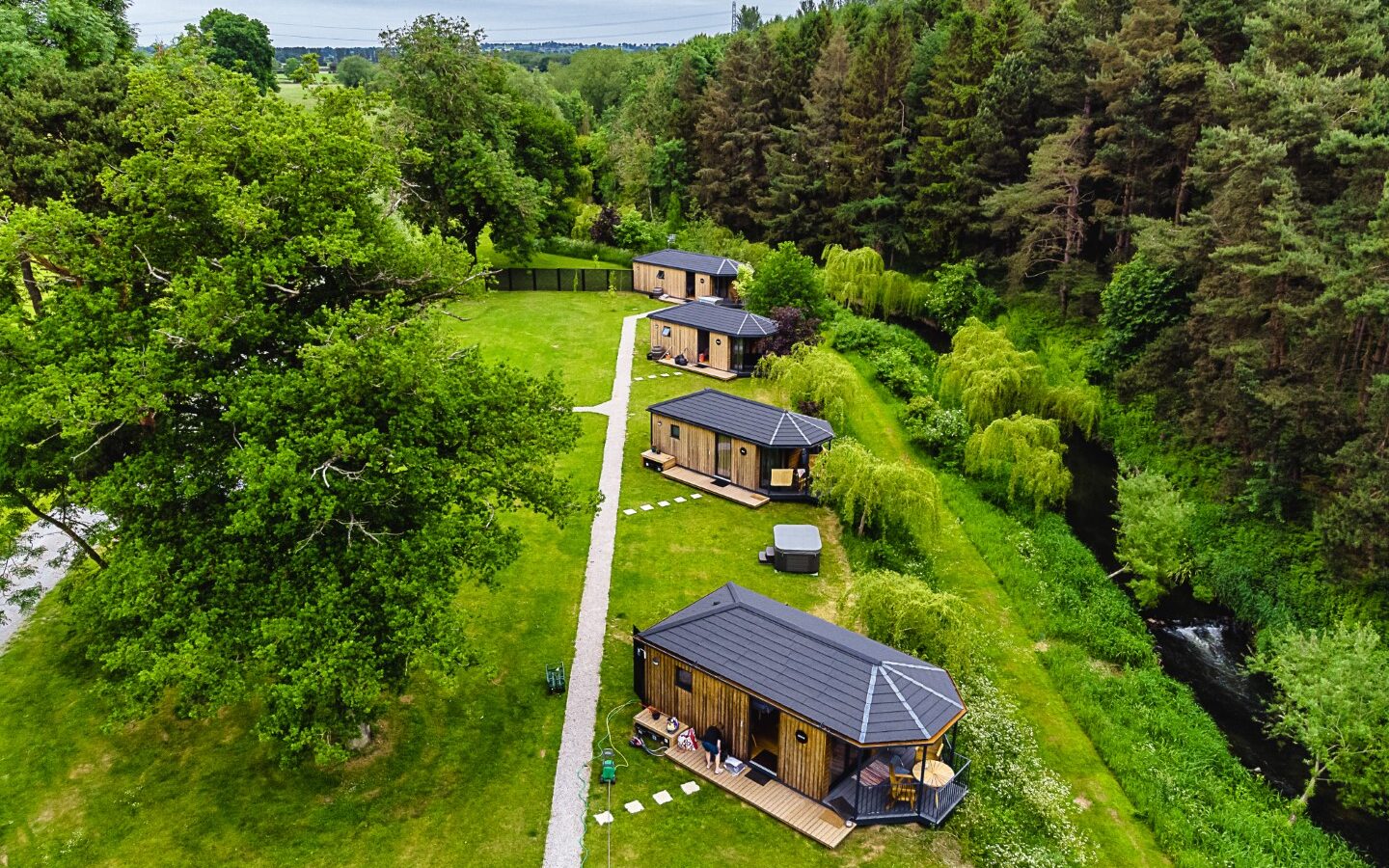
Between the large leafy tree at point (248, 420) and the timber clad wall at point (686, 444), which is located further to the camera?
the timber clad wall at point (686, 444)

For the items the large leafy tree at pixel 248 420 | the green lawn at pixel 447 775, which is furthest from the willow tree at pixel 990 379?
the large leafy tree at pixel 248 420

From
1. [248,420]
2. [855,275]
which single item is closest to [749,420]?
[248,420]

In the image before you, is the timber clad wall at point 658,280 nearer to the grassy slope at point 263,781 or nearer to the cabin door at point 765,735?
the grassy slope at point 263,781

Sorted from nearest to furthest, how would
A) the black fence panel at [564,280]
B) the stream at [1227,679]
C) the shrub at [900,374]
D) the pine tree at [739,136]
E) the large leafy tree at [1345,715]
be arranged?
the large leafy tree at [1345,715]
the stream at [1227,679]
the shrub at [900,374]
the black fence panel at [564,280]
the pine tree at [739,136]

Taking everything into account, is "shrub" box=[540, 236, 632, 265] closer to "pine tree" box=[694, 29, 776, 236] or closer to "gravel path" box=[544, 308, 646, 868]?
"pine tree" box=[694, 29, 776, 236]

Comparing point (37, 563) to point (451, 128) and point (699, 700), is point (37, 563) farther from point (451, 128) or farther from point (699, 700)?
point (451, 128)

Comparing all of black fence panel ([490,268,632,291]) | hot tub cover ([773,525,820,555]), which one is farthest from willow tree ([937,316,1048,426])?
black fence panel ([490,268,632,291])
